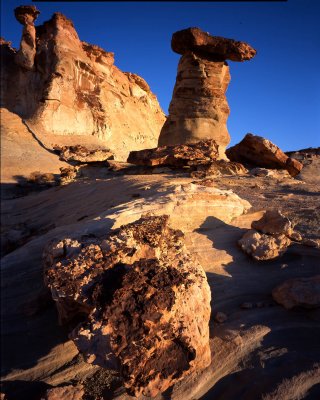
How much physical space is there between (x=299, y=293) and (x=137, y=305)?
1157 mm

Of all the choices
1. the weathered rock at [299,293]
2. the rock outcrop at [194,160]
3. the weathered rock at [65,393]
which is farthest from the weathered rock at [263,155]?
the weathered rock at [65,393]

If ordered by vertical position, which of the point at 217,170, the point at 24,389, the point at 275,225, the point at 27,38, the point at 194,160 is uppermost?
the point at 27,38

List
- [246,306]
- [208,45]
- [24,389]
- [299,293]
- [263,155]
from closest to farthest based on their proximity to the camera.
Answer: [24,389] → [299,293] → [246,306] → [263,155] → [208,45]

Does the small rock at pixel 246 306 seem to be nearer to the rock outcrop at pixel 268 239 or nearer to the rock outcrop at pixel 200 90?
the rock outcrop at pixel 268 239

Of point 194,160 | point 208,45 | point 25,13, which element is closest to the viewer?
point 194,160

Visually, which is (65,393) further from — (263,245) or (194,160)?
(194,160)

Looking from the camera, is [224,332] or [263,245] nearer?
[224,332]

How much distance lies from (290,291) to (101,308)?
1.32 m

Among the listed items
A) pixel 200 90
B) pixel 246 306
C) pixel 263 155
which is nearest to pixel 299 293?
pixel 246 306

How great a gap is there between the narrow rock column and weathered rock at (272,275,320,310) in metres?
20.4

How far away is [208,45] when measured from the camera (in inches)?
465

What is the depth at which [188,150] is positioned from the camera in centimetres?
687

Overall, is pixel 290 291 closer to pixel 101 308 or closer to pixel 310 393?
pixel 310 393

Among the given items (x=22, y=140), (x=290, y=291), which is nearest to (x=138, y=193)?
(x=290, y=291)
